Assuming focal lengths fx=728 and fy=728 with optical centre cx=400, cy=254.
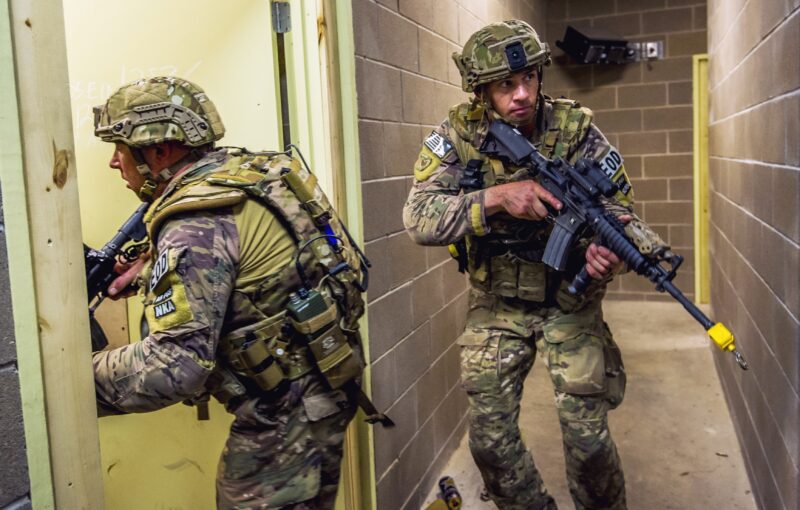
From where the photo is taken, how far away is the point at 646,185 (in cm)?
632

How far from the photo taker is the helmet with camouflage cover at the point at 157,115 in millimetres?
1616

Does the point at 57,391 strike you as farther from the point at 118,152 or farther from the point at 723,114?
the point at 723,114

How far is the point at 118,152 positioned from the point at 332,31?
825mm

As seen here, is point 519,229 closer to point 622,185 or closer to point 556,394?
point 622,185

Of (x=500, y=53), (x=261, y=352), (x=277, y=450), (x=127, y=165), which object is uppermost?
(x=500, y=53)

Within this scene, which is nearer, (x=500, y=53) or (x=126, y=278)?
(x=126, y=278)

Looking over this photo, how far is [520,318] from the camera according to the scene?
93.5 inches

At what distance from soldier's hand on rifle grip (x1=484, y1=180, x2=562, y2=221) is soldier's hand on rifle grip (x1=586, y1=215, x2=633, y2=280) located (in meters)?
0.16

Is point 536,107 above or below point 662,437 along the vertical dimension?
above

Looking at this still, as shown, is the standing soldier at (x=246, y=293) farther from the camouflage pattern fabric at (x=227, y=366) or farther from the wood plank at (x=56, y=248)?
the wood plank at (x=56, y=248)

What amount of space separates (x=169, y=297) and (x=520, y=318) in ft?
4.21

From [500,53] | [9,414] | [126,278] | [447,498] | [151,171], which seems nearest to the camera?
[9,414]

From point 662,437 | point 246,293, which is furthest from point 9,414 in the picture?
point 662,437

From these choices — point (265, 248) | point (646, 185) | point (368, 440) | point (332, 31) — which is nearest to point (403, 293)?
point (368, 440)
